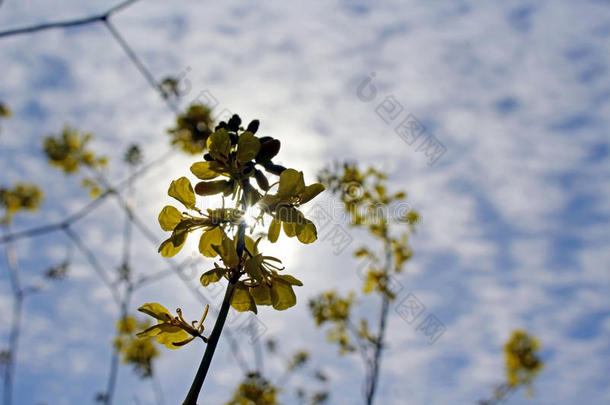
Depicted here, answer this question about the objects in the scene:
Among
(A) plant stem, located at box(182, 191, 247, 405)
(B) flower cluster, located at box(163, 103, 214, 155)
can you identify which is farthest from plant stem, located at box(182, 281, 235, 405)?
(B) flower cluster, located at box(163, 103, 214, 155)

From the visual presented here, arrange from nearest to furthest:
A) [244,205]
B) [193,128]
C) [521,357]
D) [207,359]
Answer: [207,359], [244,205], [193,128], [521,357]

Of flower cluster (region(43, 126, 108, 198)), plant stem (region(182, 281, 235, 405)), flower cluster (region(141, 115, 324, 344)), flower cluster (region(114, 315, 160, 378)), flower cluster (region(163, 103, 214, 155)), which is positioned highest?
flower cluster (region(43, 126, 108, 198))

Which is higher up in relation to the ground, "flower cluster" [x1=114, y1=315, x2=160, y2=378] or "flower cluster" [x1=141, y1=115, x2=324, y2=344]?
"flower cluster" [x1=114, y1=315, x2=160, y2=378]

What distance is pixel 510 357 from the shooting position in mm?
8398

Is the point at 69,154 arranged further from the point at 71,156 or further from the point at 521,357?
the point at 521,357

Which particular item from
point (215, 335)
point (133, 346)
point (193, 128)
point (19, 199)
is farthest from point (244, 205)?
point (19, 199)

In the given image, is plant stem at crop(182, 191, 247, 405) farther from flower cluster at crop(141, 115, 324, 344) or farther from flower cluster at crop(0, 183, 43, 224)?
flower cluster at crop(0, 183, 43, 224)

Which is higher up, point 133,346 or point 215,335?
point 133,346

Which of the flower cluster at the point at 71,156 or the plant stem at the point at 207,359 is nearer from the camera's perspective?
the plant stem at the point at 207,359

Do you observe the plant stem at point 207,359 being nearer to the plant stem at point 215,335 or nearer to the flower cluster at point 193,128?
the plant stem at point 215,335

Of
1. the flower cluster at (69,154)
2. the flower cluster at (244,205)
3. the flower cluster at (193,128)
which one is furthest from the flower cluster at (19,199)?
the flower cluster at (244,205)

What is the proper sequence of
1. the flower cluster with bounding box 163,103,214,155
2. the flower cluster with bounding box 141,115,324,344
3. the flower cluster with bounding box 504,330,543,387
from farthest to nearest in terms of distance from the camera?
1. the flower cluster with bounding box 504,330,543,387
2. the flower cluster with bounding box 163,103,214,155
3. the flower cluster with bounding box 141,115,324,344

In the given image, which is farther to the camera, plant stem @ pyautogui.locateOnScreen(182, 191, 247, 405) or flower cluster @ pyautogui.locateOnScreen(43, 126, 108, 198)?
flower cluster @ pyautogui.locateOnScreen(43, 126, 108, 198)

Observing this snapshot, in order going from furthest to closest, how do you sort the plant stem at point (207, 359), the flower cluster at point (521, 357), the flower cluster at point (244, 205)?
the flower cluster at point (521, 357)
the flower cluster at point (244, 205)
the plant stem at point (207, 359)
